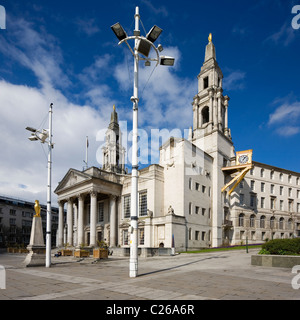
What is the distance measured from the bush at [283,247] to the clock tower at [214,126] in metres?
25.5

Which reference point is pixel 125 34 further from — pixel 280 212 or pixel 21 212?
pixel 21 212

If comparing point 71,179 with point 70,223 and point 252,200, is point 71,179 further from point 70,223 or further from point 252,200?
point 252,200

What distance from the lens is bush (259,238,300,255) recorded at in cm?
1688

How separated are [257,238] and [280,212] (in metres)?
9.75

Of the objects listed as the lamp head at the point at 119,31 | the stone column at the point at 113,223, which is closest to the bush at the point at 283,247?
the lamp head at the point at 119,31

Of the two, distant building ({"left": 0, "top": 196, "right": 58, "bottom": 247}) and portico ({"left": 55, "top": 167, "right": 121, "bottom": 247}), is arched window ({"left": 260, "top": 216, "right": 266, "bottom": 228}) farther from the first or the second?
distant building ({"left": 0, "top": 196, "right": 58, "bottom": 247})

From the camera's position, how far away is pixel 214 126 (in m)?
47.4

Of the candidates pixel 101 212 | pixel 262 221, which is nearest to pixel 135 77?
pixel 101 212

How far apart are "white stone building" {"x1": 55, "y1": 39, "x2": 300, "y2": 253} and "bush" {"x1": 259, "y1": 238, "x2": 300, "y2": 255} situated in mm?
15437

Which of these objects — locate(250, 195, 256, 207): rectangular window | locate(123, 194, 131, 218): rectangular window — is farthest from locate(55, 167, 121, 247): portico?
locate(250, 195, 256, 207): rectangular window

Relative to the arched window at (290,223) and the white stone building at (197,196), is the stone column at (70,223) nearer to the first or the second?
the white stone building at (197,196)

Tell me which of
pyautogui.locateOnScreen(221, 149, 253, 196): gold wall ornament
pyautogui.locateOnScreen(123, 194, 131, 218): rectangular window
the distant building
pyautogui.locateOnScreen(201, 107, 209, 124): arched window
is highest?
pyautogui.locateOnScreen(201, 107, 209, 124): arched window

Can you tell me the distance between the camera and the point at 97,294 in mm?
8820
